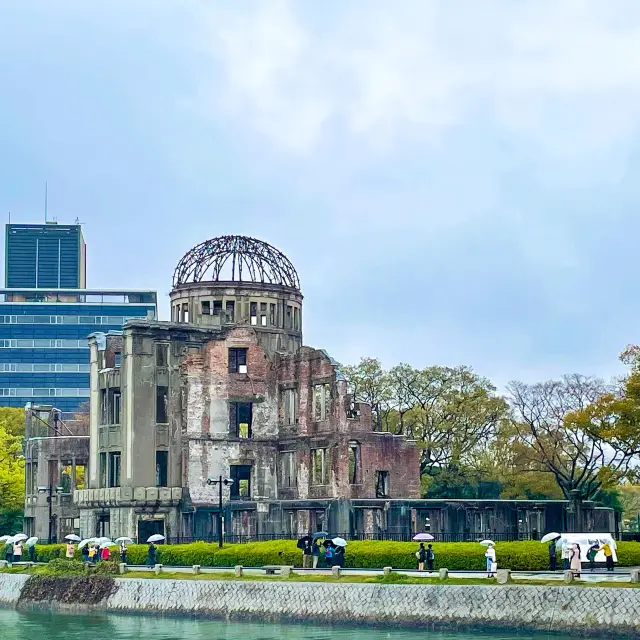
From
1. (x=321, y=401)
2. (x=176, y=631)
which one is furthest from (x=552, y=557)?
(x=321, y=401)

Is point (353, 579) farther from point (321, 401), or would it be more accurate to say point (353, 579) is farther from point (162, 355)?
point (162, 355)

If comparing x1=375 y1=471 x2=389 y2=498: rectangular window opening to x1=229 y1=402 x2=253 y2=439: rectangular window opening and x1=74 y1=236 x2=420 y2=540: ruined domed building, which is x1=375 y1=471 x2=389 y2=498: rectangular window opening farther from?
x1=229 y1=402 x2=253 y2=439: rectangular window opening

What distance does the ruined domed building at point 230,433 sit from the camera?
279 ft

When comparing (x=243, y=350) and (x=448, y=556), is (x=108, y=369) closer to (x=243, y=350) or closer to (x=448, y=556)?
(x=243, y=350)

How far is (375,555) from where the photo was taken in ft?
202

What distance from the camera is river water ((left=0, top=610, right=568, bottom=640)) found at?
5244 centimetres

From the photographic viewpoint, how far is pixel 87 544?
236ft

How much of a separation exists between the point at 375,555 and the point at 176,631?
981 cm

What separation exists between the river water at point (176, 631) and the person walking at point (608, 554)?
7223mm

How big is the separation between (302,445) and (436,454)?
1777cm

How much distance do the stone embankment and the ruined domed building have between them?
18.3 meters

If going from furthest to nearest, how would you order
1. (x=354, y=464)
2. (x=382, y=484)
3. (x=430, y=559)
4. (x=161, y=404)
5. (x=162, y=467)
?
1. (x=161, y=404)
2. (x=382, y=484)
3. (x=162, y=467)
4. (x=354, y=464)
5. (x=430, y=559)

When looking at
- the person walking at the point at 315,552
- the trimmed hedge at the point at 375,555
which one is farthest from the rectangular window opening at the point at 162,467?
the person walking at the point at 315,552

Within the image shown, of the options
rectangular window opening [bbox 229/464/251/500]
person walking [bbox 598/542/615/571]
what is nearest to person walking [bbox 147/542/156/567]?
rectangular window opening [bbox 229/464/251/500]
